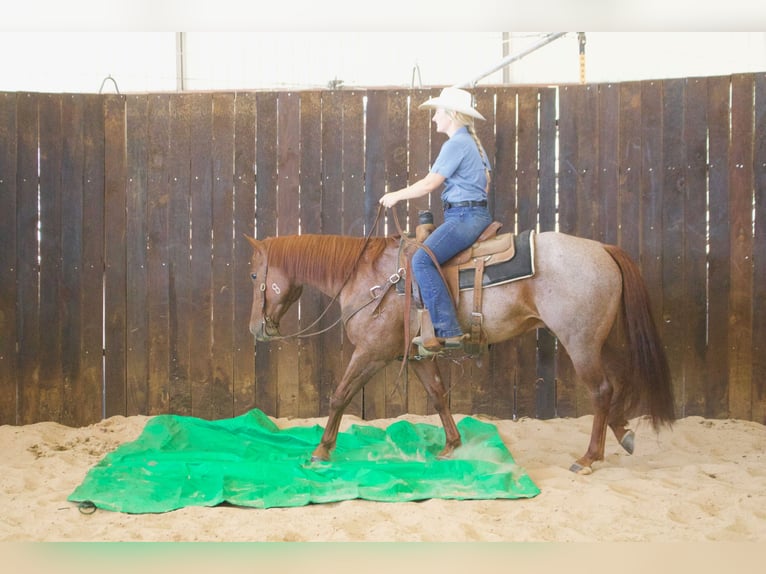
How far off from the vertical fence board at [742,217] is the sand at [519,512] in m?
0.98

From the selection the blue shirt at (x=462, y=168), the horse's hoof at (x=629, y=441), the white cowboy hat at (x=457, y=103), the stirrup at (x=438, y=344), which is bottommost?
the horse's hoof at (x=629, y=441)

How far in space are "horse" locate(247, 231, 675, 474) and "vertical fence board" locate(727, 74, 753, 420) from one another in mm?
1457

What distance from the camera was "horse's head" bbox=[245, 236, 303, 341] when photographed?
522 cm

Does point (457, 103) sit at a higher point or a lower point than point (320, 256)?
higher

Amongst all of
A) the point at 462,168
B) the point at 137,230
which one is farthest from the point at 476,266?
the point at 137,230

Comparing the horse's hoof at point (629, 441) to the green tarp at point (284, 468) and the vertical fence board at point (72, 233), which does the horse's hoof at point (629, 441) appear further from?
the vertical fence board at point (72, 233)

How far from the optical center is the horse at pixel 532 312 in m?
4.67

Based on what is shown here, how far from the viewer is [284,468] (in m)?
4.71

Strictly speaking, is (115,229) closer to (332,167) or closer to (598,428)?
(332,167)

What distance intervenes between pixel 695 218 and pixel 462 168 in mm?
2361

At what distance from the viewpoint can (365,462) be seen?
4.95m

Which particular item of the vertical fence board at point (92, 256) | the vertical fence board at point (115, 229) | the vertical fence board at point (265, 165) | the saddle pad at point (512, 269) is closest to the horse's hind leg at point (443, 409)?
the saddle pad at point (512, 269)

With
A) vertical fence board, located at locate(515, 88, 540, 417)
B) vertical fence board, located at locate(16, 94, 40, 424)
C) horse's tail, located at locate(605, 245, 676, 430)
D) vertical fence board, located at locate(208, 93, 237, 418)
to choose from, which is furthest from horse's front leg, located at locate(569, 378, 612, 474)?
vertical fence board, located at locate(16, 94, 40, 424)

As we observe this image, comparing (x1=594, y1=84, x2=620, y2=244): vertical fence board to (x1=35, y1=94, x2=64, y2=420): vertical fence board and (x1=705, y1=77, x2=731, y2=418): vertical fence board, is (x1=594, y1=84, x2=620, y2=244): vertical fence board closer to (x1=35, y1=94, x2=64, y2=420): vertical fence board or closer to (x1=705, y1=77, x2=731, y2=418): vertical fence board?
(x1=705, y1=77, x2=731, y2=418): vertical fence board
